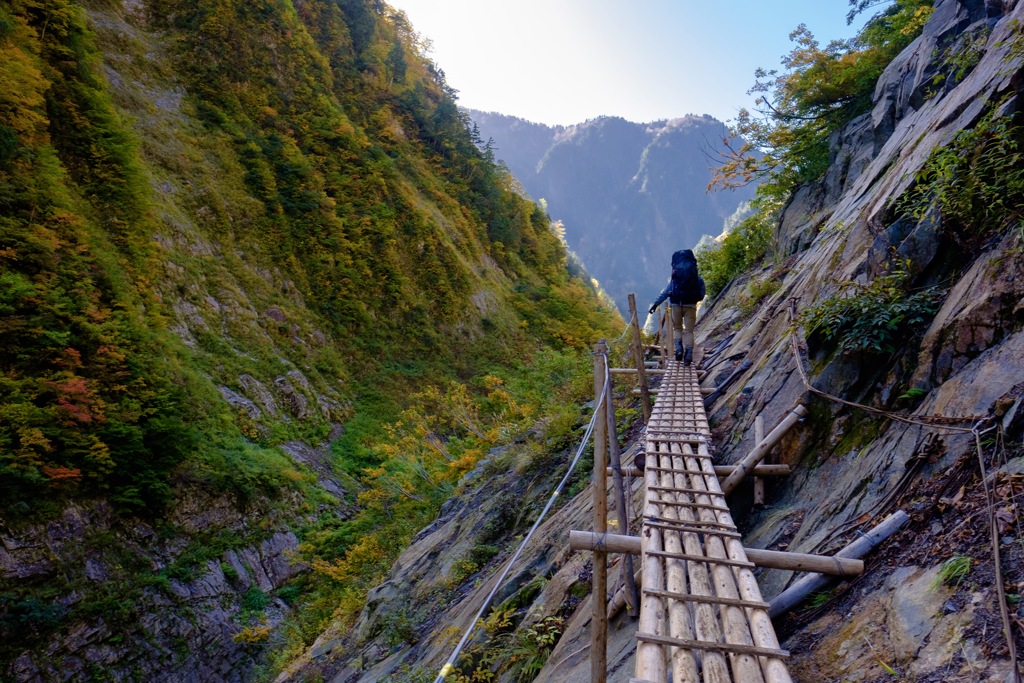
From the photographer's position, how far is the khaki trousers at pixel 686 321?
905cm

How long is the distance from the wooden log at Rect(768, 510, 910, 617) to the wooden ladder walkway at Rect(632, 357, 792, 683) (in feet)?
0.92

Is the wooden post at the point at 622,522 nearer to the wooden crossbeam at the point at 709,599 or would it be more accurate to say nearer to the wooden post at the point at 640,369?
the wooden crossbeam at the point at 709,599

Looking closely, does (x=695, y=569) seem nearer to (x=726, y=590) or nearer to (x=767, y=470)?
(x=726, y=590)

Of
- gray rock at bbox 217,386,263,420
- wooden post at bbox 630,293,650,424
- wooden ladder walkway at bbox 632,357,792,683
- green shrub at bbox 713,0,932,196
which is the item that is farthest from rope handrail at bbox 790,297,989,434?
gray rock at bbox 217,386,263,420

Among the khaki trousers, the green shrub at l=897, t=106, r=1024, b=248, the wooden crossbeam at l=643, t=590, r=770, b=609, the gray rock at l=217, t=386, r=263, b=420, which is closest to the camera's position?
the wooden crossbeam at l=643, t=590, r=770, b=609

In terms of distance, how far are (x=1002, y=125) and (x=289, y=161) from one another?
906 inches

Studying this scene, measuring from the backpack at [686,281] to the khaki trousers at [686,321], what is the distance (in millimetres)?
248

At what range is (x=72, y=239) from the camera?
36.3ft

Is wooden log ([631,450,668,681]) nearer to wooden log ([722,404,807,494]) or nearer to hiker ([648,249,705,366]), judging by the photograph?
wooden log ([722,404,807,494])

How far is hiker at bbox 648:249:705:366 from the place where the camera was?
343 inches

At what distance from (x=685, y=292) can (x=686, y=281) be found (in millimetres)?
207

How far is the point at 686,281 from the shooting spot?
28.9ft

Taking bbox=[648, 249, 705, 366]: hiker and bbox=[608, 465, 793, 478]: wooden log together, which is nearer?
bbox=[608, 465, 793, 478]: wooden log

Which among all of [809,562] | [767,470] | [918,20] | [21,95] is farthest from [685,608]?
[21,95]
